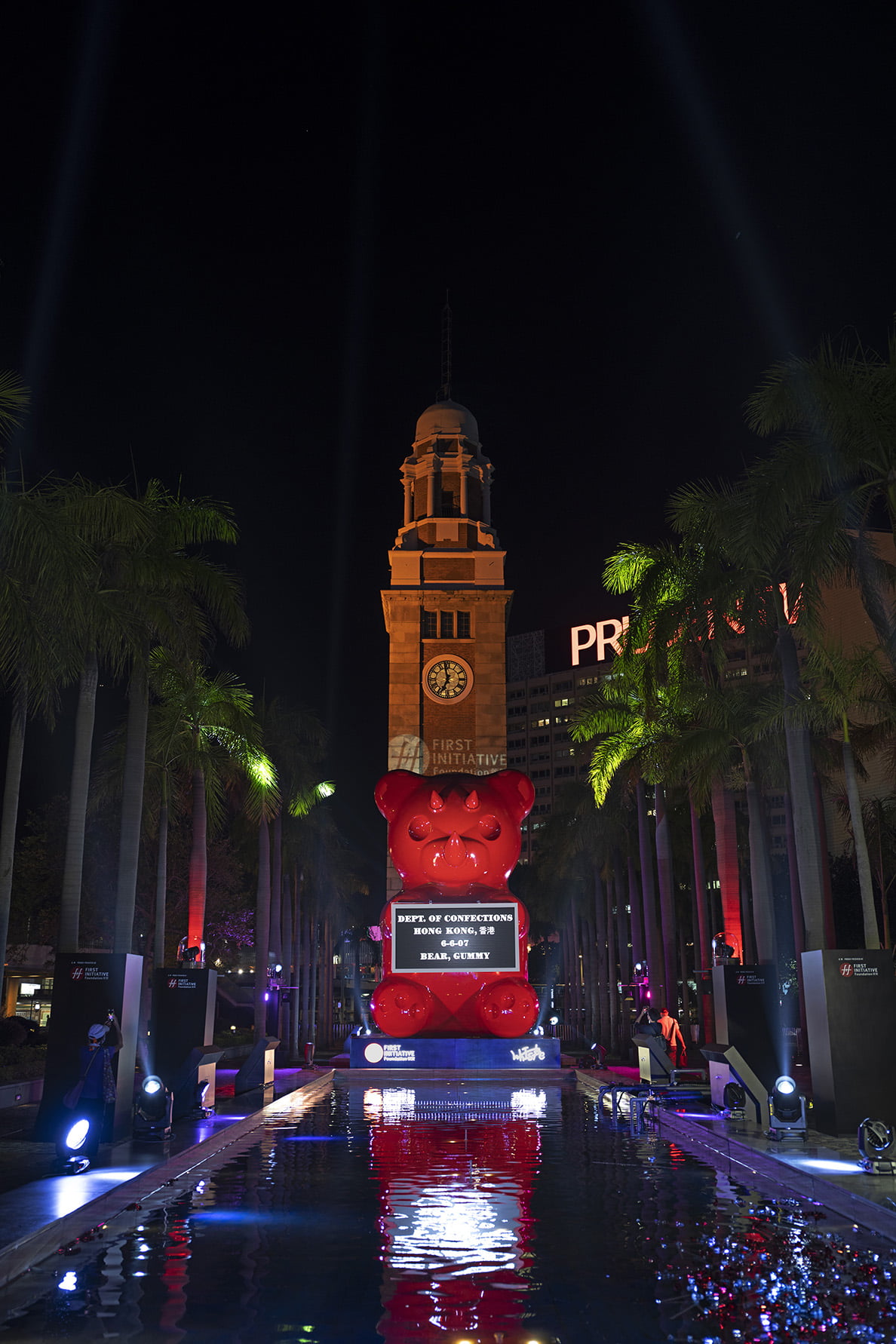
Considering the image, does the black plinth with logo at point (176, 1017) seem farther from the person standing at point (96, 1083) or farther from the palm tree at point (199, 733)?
the palm tree at point (199, 733)

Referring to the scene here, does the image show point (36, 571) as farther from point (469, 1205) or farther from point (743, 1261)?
point (743, 1261)

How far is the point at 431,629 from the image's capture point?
51062mm

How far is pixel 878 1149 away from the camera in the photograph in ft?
34.6

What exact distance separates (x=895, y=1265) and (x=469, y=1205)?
129 inches

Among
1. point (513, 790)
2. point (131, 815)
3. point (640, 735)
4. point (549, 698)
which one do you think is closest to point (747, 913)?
point (640, 735)

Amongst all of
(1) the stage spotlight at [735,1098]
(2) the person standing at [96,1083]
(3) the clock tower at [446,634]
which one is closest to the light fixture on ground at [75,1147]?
(2) the person standing at [96,1083]

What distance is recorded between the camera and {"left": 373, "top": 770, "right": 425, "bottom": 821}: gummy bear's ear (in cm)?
2625

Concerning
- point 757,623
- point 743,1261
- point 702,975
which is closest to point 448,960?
point 702,975

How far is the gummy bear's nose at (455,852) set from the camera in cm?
2570

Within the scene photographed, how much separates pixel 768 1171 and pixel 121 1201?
590 cm

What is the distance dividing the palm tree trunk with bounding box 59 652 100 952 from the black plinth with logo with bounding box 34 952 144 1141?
3320mm

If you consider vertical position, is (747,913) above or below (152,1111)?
above

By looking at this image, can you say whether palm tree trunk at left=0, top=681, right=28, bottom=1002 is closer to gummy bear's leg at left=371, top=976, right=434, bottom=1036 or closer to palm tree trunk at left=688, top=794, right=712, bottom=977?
gummy bear's leg at left=371, top=976, right=434, bottom=1036

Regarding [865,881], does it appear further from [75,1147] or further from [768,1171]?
[75,1147]
